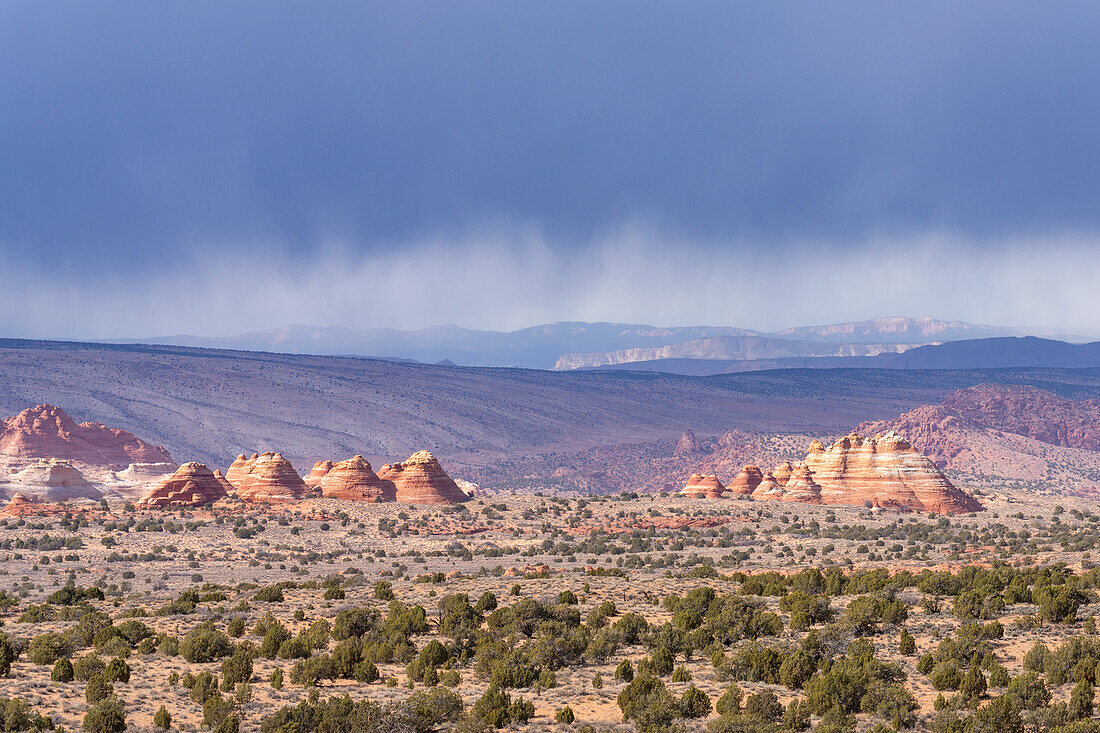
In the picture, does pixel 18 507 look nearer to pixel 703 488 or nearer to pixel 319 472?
pixel 319 472

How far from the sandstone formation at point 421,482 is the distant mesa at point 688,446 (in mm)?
98406

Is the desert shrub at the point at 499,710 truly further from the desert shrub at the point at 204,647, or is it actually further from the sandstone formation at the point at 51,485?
the sandstone formation at the point at 51,485

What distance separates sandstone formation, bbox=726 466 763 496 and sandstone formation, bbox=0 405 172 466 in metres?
57.8

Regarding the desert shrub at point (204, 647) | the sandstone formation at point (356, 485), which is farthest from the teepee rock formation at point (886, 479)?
the desert shrub at point (204, 647)

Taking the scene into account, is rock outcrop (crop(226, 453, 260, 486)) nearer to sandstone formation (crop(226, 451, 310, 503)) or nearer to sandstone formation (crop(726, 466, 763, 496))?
sandstone formation (crop(226, 451, 310, 503))

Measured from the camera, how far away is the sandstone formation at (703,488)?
321 ft

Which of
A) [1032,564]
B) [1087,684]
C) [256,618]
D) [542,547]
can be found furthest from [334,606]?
[542,547]

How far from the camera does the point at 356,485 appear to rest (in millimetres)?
84500

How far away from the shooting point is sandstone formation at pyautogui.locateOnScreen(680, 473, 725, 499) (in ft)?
321

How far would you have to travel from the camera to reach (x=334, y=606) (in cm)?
3541

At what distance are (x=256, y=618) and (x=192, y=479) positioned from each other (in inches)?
2090

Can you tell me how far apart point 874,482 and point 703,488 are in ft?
49.5

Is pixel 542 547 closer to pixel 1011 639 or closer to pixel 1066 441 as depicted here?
pixel 1011 639

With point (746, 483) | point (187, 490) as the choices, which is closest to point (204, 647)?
point (187, 490)
